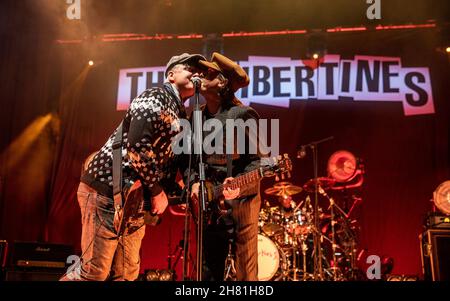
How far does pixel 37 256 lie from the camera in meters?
6.53

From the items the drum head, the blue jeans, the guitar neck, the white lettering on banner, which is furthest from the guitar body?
the white lettering on banner

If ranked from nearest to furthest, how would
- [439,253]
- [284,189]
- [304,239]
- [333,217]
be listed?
[439,253]
[304,239]
[284,189]
[333,217]

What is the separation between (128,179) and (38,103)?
6815 mm

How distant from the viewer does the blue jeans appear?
10.4ft

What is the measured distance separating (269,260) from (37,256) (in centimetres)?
318

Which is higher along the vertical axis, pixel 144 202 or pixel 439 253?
pixel 439 253

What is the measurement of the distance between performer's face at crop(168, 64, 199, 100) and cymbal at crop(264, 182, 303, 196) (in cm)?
430

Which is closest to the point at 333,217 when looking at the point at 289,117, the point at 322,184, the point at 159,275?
the point at 322,184

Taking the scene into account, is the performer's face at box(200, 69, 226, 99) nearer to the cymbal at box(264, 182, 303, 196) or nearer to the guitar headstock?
the guitar headstock

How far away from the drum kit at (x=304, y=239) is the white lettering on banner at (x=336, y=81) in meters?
1.84

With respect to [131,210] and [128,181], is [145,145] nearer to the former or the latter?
[128,181]

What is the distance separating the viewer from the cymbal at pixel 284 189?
25.3ft
